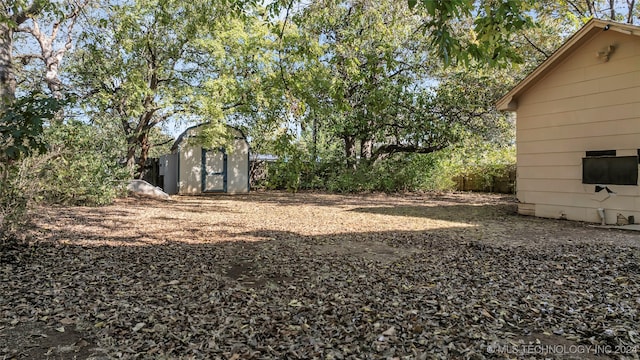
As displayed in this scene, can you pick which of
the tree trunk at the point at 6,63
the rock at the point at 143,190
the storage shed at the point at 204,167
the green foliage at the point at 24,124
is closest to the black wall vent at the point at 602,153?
the green foliage at the point at 24,124

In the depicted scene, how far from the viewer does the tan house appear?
582cm

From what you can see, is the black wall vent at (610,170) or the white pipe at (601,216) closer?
the black wall vent at (610,170)

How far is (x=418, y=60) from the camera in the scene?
13.2 m

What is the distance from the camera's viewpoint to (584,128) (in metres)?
6.38

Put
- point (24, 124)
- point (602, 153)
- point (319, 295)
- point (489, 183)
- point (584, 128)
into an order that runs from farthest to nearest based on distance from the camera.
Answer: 1. point (489, 183)
2. point (584, 128)
3. point (602, 153)
4. point (24, 124)
5. point (319, 295)

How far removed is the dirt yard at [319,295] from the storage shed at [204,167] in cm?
819

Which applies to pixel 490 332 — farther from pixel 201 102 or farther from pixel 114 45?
pixel 114 45

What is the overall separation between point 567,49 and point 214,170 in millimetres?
11610

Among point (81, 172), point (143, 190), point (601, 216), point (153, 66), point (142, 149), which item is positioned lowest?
point (601, 216)

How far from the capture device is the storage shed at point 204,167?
13484 mm

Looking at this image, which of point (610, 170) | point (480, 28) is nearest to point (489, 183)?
point (610, 170)

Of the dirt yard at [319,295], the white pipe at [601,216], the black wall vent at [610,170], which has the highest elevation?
the black wall vent at [610,170]

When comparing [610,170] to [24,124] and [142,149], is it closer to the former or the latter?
[24,124]

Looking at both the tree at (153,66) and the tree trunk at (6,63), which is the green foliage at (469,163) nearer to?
the tree at (153,66)
